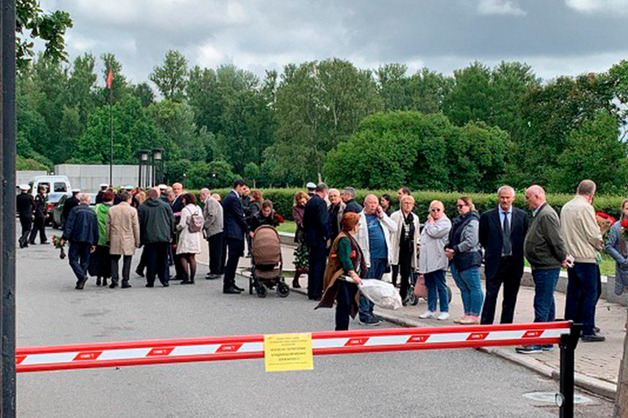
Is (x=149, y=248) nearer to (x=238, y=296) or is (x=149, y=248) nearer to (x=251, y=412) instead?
(x=238, y=296)

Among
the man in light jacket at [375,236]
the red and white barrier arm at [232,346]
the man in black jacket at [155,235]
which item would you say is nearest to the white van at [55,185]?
the man in black jacket at [155,235]

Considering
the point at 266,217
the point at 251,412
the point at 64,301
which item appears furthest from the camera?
the point at 266,217

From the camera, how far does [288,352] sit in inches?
217

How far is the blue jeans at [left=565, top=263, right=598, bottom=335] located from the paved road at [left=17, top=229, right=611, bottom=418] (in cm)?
144

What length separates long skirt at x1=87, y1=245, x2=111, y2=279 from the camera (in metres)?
17.3

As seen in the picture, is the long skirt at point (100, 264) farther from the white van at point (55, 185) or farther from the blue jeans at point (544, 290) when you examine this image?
the white van at point (55, 185)

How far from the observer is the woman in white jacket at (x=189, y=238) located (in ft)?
57.7

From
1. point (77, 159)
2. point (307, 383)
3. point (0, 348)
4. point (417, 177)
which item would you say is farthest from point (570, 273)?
point (77, 159)

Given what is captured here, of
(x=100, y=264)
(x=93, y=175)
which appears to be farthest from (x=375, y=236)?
(x=93, y=175)

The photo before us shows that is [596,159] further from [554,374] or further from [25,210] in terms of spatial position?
[554,374]

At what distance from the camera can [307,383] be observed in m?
8.55

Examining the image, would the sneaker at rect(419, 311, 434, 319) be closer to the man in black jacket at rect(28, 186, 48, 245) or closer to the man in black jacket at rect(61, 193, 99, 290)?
the man in black jacket at rect(61, 193, 99, 290)

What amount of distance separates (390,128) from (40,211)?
163ft

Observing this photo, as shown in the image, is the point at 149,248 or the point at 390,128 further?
the point at 390,128
